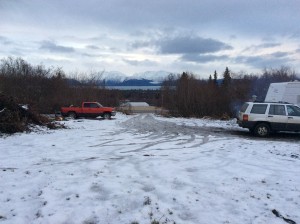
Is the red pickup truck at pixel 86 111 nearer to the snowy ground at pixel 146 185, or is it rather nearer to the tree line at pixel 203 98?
the tree line at pixel 203 98

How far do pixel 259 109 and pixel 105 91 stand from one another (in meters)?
35.6

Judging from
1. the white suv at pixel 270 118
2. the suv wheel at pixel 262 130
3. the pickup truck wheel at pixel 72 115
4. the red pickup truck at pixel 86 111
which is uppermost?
the white suv at pixel 270 118

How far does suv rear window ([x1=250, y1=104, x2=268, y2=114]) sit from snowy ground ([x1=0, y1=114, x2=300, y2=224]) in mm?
5291

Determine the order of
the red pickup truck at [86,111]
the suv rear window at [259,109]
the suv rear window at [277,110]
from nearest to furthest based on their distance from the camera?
the suv rear window at [277,110] → the suv rear window at [259,109] → the red pickup truck at [86,111]

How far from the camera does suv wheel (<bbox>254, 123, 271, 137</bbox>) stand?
1679 cm

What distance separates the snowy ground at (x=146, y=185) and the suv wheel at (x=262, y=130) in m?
5.07

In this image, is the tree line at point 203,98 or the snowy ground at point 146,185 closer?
the snowy ground at point 146,185

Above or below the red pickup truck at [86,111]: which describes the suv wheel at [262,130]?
above

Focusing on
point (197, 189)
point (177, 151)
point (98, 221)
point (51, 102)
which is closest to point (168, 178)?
point (197, 189)

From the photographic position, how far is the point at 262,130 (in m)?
16.8

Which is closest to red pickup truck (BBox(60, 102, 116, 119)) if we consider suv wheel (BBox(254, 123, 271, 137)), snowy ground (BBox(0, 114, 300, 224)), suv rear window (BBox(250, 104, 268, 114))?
suv rear window (BBox(250, 104, 268, 114))

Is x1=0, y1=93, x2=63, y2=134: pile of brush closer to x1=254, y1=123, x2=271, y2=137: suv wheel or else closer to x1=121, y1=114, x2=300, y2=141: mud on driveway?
x1=121, y1=114, x2=300, y2=141: mud on driveway

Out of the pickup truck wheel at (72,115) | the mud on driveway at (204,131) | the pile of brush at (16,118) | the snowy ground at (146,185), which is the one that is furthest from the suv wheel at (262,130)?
the pickup truck wheel at (72,115)

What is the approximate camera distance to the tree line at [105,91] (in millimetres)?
36125
